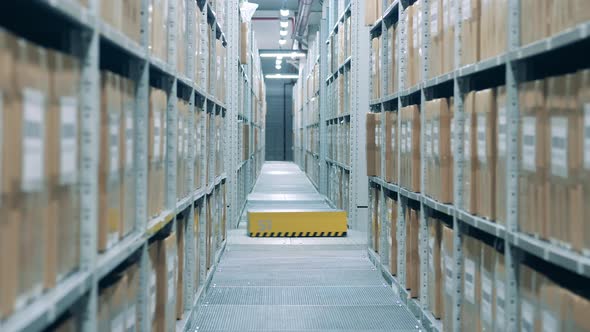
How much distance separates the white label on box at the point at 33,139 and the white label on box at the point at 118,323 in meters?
0.81

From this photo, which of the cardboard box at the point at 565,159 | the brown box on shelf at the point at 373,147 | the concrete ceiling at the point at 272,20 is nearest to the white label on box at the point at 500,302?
the cardboard box at the point at 565,159

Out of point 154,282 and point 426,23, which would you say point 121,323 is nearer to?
point 154,282

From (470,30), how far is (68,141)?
2.05 metres

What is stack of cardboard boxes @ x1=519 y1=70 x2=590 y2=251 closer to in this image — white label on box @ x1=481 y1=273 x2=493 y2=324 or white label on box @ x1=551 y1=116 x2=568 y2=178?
white label on box @ x1=551 y1=116 x2=568 y2=178

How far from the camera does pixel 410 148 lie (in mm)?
4203

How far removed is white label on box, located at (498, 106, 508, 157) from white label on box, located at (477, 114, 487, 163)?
184mm

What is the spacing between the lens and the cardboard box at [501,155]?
2.57 m

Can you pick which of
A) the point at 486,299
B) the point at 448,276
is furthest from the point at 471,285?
the point at 448,276

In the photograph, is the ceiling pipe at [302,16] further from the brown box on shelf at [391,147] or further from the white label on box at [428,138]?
the white label on box at [428,138]

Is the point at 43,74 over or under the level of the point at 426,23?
under

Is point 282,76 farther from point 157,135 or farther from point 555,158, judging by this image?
point 555,158

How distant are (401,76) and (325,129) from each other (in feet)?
22.1

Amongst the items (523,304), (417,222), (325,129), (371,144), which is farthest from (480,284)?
(325,129)

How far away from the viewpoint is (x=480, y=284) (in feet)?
9.72
